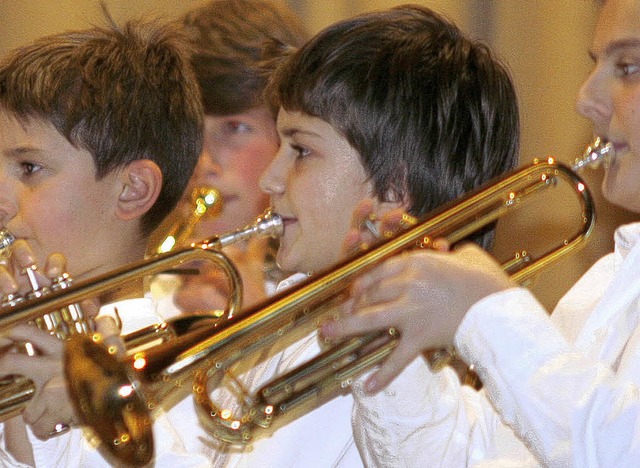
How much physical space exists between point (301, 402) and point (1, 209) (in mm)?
646

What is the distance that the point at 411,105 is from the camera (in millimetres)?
1757

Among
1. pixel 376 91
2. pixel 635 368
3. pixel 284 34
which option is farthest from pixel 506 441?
pixel 284 34

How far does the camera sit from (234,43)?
235cm

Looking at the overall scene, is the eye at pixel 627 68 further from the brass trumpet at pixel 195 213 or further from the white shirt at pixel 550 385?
the brass trumpet at pixel 195 213

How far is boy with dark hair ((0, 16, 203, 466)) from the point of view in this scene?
182 centimetres

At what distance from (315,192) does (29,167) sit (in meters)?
0.50

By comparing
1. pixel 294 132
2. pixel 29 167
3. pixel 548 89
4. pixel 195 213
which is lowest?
pixel 548 89

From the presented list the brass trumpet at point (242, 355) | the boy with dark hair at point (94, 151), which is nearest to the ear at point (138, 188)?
the boy with dark hair at point (94, 151)

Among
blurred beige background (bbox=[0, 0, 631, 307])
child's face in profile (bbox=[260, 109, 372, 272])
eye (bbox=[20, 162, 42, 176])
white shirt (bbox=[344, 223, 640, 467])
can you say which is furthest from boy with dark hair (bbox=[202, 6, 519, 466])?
blurred beige background (bbox=[0, 0, 631, 307])

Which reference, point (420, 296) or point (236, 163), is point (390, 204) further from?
point (236, 163)

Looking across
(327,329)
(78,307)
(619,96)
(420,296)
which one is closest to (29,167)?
(78,307)

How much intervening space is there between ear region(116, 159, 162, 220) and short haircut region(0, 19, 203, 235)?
0.02 metres

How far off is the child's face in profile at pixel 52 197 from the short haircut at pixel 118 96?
23 mm

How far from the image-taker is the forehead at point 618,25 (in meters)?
1.48
